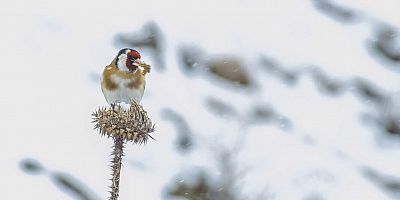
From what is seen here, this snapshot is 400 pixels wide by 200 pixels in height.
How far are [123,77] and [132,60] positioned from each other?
186 millimetres

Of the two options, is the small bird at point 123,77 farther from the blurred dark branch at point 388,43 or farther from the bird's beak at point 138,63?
the blurred dark branch at point 388,43

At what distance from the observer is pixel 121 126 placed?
200 centimetres

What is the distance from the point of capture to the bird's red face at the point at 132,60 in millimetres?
2977

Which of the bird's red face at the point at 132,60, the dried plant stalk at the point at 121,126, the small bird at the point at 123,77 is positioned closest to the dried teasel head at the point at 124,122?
the dried plant stalk at the point at 121,126

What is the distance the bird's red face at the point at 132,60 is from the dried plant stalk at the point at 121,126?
0.83 m

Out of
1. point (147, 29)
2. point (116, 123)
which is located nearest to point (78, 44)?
point (147, 29)

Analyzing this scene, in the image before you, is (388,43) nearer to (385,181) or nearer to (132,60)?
(385,181)

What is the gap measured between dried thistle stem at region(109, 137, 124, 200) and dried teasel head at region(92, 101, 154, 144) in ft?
0.05

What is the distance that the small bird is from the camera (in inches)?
122

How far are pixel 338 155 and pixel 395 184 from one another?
54 centimetres

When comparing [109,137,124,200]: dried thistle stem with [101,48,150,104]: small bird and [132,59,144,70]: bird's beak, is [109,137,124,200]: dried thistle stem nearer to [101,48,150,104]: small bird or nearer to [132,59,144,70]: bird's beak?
[132,59,144,70]: bird's beak

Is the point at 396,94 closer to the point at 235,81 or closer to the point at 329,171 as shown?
the point at 329,171

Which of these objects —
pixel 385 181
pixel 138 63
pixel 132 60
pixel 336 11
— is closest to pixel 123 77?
pixel 132 60

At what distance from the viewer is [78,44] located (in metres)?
13.7
